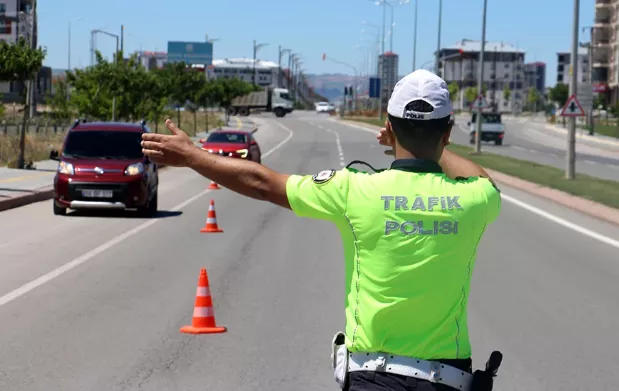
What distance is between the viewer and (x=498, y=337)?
9773 mm

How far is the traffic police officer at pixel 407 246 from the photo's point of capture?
3621 millimetres

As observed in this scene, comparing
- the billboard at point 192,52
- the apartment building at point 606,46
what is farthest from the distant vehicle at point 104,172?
the apartment building at point 606,46

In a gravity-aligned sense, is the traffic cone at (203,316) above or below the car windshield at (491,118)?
below

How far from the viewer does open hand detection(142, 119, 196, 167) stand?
3.88 m

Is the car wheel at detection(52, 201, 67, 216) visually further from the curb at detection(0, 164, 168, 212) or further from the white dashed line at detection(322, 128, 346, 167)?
the white dashed line at detection(322, 128, 346, 167)

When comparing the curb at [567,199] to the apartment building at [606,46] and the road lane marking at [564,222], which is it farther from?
the apartment building at [606,46]

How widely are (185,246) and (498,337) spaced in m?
7.88

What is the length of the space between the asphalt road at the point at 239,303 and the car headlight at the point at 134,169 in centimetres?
99

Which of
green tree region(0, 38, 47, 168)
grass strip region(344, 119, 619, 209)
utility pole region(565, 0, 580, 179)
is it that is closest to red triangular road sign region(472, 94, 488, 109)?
grass strip region(344, 119, 619, 209)

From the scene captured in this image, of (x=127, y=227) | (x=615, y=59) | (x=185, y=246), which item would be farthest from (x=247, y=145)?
(x=615, y=59)

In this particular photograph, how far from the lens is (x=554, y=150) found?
236 ft

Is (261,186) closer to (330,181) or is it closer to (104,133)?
(330,181)

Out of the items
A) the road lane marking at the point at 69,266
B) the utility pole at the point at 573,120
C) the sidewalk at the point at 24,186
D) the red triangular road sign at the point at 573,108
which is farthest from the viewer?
the red triangular road sign at the point at 573,108

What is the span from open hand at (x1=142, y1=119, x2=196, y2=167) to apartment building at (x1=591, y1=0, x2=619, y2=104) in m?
166
